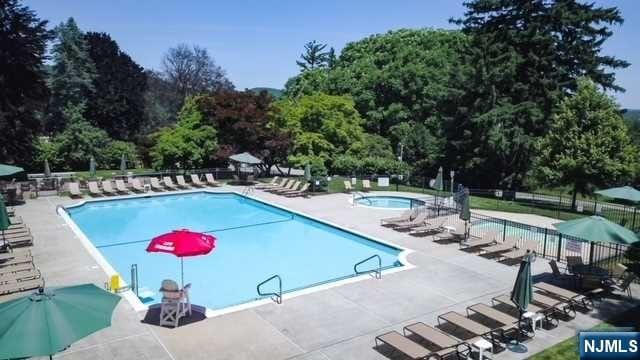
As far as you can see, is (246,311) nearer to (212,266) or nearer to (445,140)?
(212,266)


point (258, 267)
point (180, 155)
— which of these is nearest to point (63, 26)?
point (180, 155)

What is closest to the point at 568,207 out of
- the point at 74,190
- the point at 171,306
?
the point at 171,306

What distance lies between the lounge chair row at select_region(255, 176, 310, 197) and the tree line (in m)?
2.23

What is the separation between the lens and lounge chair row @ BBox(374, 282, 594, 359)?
8.45 metres

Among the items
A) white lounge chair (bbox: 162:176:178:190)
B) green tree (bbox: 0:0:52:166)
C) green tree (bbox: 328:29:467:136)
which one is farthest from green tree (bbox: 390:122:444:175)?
green tree (bbox: 0:0:52:166)

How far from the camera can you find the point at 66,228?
59.1 ft

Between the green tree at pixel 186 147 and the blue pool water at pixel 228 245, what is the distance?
320 centimetres

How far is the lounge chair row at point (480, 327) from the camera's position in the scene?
8.45 meters

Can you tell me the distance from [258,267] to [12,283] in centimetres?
709

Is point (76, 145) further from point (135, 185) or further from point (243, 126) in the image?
point (243, 126)

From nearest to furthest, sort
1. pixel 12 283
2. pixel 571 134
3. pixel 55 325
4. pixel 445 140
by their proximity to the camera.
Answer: pixel 55 325 < pixel 12 283 < pixel 571 134 < pixel 445 140

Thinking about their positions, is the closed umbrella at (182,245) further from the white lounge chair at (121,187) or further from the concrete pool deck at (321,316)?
the white lounge chair at (121,187)

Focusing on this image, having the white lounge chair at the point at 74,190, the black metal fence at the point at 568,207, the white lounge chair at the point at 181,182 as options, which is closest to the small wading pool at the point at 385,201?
the black metal fence at the point at 568,207

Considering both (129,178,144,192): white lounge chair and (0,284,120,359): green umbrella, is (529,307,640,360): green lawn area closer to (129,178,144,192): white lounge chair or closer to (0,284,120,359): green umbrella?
(0,284,120,359): green umbrella
